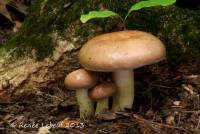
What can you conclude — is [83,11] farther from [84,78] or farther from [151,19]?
[84,78]

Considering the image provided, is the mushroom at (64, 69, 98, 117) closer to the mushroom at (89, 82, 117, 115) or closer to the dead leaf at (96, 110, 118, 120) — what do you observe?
the mushroom at (89, 82, 117, 115)

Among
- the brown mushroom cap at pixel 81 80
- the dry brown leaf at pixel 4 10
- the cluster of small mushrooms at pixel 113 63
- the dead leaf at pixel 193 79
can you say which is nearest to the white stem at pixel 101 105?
the cluster of small mushrooms at pixel 113 63

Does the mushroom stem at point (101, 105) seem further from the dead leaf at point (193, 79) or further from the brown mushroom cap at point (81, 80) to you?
the dead leaf at point (193, 79)

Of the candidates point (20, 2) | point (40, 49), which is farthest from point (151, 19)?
point (20, 2)

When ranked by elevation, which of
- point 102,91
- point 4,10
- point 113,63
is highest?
point 4,10

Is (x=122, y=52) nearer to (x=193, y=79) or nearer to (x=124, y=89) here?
(x=124, y=89)

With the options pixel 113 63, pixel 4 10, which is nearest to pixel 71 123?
pixel 113 63

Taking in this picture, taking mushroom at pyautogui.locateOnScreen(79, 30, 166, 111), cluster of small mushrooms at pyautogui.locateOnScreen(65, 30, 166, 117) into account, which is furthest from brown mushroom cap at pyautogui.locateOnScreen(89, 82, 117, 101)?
mushroom at pyautogui.locateOnScreen(79, 30, 166, 111)
